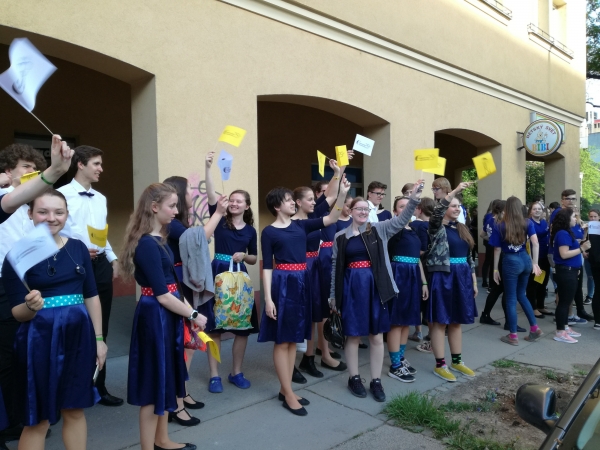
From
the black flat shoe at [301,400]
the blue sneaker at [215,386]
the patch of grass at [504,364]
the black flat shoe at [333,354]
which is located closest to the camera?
the black flat shoe at [301,400]

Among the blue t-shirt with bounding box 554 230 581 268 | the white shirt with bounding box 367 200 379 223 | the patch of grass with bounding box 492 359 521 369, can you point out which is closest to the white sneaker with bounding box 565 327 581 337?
the blue t-shirt with bounding box 554 230 581 268

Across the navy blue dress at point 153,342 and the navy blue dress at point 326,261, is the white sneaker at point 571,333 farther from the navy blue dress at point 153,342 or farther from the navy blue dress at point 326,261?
the navy blue dress at point 153,342

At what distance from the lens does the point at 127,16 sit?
4895 millimetres

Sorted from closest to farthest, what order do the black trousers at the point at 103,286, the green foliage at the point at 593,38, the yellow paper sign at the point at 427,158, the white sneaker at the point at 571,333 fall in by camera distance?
the black trousers at the point at 103,286
the yellow paper sign at the point at 427,158
the white sneaker at the point at 571,333
the green foliage at the point at 593,38

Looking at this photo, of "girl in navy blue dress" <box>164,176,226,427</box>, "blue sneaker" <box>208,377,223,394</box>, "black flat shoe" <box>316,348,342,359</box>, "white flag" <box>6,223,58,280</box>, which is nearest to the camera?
"white flag" <box>6,223,58,280</box>

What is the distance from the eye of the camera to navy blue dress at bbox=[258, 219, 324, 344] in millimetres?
3941

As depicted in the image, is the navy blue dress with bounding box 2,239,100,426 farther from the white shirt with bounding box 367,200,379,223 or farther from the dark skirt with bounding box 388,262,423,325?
the white shirt with bounding box 367,200,379,223

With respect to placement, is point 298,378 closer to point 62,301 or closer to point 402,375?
point 402,375

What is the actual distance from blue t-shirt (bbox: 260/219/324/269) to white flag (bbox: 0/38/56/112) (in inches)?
79.0

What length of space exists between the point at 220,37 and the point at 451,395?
4701mm

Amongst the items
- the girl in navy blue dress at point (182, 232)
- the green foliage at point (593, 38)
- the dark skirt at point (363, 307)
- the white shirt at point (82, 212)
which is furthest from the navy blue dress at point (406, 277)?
the green foliage at point (593, 38)

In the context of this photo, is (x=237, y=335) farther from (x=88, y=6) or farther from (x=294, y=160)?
(x=294, y=160)

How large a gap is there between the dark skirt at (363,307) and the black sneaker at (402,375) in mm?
701

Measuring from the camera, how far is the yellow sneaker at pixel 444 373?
15.2 feet
